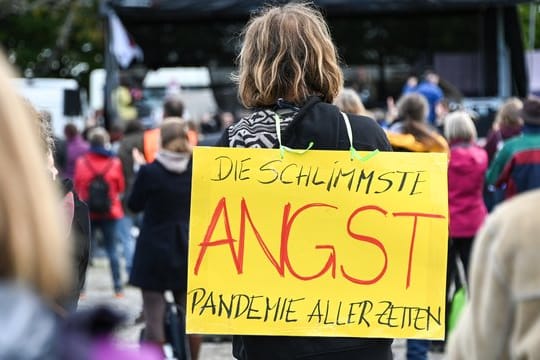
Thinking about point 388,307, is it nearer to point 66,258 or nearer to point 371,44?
Answer: point 66,258

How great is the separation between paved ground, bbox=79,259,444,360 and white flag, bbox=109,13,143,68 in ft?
9.93

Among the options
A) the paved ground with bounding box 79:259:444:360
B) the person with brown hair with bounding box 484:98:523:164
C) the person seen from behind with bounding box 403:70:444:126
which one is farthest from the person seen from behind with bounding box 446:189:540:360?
the person seen from behind with bounding box 403:70:444:126

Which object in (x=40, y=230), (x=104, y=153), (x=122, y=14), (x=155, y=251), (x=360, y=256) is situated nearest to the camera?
(x=40, y=230)

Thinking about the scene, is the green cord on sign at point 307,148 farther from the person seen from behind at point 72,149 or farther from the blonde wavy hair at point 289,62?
the person seen from behind at point 72,149

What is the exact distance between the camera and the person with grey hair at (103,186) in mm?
12867

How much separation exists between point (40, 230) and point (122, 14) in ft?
53.6

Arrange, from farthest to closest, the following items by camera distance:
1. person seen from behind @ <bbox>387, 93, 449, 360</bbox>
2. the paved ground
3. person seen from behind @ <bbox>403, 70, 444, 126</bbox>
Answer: person seen from behind @ <bbox>403, 70, 444, 126</bbox>
the paved ground
person seen from behind @ <bbox>387, 93, 449, 360</bbox>

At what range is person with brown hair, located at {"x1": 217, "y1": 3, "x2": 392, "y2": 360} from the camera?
3.97 metres

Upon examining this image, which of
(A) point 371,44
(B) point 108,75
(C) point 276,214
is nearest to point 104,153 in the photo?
(B) point 108,75

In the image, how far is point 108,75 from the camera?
59.2 feet

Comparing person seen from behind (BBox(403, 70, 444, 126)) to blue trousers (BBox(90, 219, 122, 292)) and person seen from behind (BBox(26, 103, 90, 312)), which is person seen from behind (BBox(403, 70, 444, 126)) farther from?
person seen from behind (BBox(26, 103, 90, 312))

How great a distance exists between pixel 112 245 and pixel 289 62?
29.8 ft

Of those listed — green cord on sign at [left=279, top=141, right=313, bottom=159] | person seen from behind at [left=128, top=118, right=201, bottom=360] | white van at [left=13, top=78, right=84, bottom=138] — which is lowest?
white van at [left=13, top=78, right=84, bottom=138]

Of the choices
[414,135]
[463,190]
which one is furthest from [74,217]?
[463,190]
